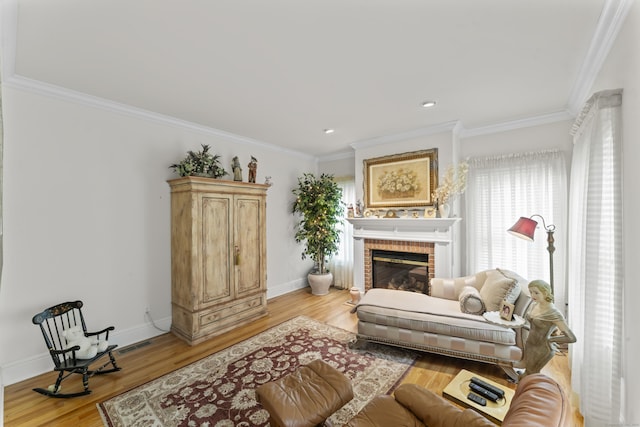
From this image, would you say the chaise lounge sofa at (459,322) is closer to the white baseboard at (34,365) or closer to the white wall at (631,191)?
the white wall at (631,191)

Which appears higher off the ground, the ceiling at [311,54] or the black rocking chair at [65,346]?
the ceiling at [311,54]

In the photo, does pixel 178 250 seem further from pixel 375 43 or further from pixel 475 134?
pixel 475 134

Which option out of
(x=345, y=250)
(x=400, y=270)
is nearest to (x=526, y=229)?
(x=400, y=270)

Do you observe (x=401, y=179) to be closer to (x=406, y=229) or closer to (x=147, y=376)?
(x=406, y=229)

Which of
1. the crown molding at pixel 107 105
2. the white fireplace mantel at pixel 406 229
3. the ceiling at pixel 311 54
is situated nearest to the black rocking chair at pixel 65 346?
the crown molding at pixel 107 105

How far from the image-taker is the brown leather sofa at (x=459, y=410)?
3.36 ft

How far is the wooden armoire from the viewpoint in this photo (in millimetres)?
3279

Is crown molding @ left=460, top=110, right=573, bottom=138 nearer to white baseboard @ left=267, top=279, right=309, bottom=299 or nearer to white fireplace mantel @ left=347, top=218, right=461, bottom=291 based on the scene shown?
white fireplace mantel @ left=347, top=218, right=461, bottom=291

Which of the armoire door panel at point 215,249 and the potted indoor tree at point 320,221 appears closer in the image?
the armoire door panel at point 215,249

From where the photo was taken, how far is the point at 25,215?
8.35ft

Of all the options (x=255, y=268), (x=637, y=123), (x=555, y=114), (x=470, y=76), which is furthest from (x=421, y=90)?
(x=255, y=268)

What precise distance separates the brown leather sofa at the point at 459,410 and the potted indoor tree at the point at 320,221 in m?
3.32

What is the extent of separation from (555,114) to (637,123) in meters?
2.33

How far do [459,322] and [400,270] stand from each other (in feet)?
5.78
